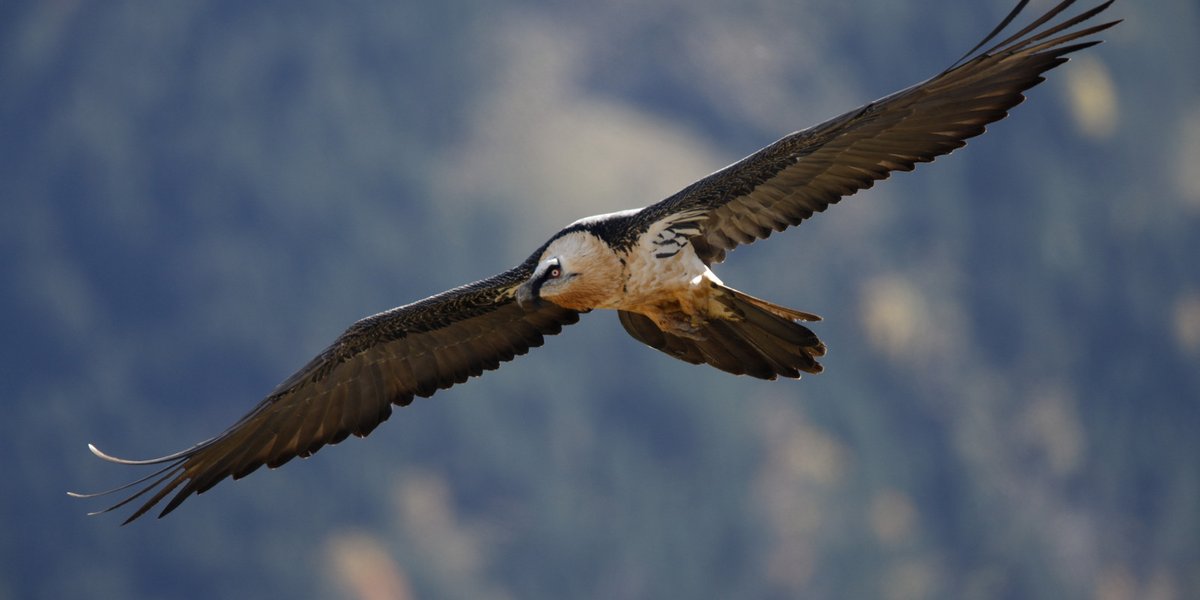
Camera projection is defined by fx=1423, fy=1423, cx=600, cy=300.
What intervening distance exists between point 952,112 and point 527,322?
2276 millimetres

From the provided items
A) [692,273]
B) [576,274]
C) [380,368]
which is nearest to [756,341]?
[692,273]

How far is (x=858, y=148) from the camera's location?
5.93 meters

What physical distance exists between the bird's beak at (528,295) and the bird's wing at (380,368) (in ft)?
1.56

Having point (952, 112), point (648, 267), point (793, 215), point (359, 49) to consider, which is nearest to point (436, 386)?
point (648, 267)

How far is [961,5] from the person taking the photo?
50.8 ft

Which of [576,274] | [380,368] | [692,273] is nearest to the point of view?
[576,274]

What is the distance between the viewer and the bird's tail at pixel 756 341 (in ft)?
19.6

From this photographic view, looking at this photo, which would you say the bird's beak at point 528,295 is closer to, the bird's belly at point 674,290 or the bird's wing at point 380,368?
the bird's belly at point 674,290

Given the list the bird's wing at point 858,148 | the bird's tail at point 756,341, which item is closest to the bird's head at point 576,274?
the bird's wing at point 858,148

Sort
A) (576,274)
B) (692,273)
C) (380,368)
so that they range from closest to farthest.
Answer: (576,274) → (692,273) → (380,368)

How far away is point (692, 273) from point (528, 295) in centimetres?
70

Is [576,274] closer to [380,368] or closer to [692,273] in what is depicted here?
[692,273]

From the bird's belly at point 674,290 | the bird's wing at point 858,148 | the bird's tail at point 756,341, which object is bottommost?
the bird's tail at point 756,341

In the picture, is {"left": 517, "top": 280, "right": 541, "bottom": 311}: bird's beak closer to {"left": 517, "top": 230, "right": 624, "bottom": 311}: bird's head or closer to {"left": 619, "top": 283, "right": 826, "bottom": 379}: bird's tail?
{"left": 517, "top": 230, "right": 624, "bottom": 311}: bird's head
